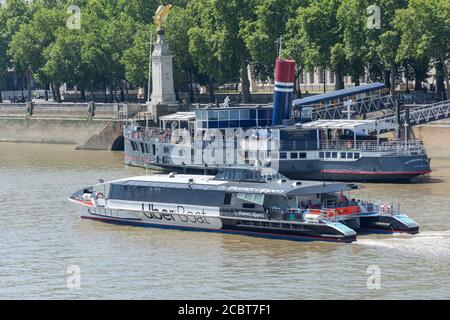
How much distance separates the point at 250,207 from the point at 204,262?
5771 millimetres

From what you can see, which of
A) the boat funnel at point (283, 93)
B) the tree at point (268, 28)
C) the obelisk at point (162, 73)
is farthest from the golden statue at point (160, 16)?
the boat funnel at point (283, 93)

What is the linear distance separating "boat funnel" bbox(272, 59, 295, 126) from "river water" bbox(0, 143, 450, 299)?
14.7 meters

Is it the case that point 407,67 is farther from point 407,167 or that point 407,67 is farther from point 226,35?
point 407,167

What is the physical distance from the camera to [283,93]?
72000mm

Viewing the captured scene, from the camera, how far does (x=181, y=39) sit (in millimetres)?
105562

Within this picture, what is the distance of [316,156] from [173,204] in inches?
767

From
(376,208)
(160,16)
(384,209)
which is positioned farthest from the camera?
(160,16)

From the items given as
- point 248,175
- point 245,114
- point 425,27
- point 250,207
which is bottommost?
point 250,207

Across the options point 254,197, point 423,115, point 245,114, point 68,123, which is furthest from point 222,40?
point 254,197

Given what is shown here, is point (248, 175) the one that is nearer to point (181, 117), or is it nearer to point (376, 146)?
point (376, 146)

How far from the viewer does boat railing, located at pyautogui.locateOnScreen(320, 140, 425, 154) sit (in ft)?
223

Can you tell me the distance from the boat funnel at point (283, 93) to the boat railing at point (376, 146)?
126 inches

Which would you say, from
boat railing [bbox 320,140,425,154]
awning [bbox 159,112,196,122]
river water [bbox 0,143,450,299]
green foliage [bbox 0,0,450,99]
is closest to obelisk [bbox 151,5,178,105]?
awning [bbox 159,112,196,122]
